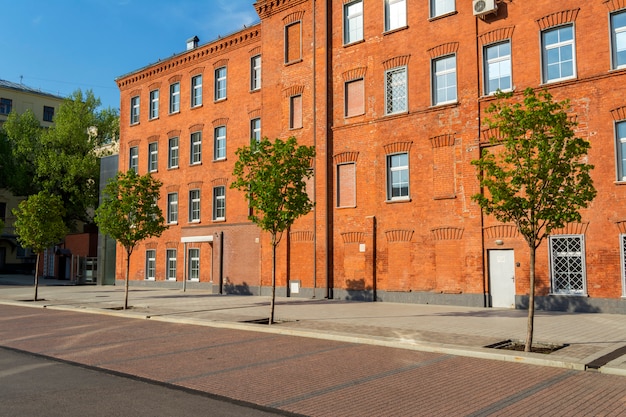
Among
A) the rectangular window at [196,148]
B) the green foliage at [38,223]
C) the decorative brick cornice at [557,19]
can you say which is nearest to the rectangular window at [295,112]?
the rectangular window at [196,148]

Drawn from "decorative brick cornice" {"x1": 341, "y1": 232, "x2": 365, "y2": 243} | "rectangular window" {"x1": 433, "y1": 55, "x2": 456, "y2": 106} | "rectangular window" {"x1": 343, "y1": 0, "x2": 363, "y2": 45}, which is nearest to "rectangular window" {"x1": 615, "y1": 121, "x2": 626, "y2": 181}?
"rectangular window" {"x1": 433, "y1": 55, "x2": 456, "y2": 106}

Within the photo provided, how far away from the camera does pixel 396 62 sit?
2181cm

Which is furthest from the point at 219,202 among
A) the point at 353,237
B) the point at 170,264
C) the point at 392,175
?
the point at 392,175

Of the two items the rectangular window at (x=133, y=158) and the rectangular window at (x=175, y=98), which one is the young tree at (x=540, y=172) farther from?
the rectangular window at (x=133, y=158)

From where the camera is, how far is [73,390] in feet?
23.3

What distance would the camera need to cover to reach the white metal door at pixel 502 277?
18406 mm

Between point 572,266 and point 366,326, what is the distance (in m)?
8.02

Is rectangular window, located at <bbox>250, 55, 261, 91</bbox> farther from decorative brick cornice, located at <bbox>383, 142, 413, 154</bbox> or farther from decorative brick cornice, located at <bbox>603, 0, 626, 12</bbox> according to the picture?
decorative brick cornice, located at <bbox>603, 0, 626, 12</bbox>

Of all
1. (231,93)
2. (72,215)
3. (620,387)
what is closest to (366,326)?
(620,387)

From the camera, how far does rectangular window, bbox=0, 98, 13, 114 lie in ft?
197

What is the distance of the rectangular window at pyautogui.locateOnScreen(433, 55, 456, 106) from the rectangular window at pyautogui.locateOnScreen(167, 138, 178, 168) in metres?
17.4

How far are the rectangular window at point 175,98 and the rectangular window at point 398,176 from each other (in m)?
16.0

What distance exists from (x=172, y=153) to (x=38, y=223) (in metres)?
10.1

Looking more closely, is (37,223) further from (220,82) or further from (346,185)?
(346,185)
